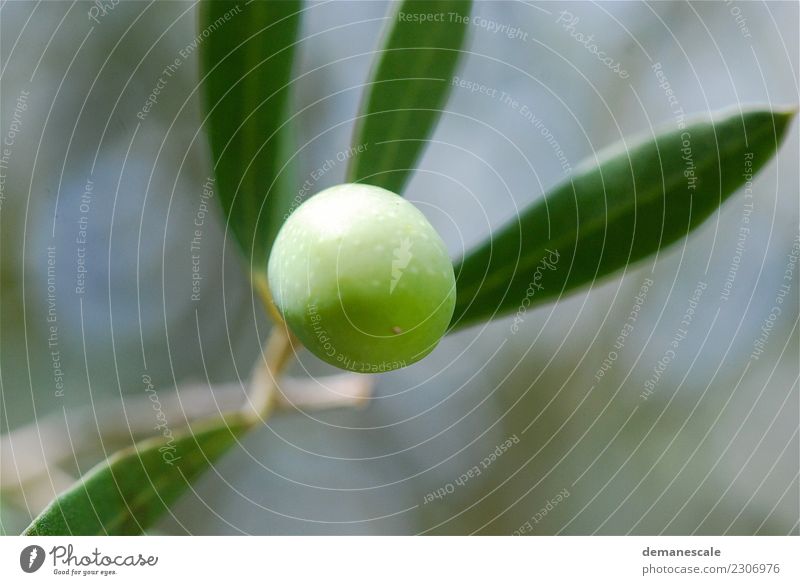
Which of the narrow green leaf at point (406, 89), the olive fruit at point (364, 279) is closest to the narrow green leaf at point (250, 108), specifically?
the narrow green leaf at point (406, 89)

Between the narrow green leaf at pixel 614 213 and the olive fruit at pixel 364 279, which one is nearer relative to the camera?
the olive fruit at pixel 364 279

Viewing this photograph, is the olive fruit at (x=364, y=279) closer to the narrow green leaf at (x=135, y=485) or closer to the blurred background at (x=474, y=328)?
the narrow green leaf at (x=135, y=485)

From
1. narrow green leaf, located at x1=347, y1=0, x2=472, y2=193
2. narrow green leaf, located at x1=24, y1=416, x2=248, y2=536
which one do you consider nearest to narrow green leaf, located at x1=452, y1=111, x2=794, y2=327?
narrow green leaf, located at x1=347, y1=0, x2=472, y2=193

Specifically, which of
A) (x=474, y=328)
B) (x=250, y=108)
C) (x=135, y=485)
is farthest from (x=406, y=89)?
(x=135, y=485)

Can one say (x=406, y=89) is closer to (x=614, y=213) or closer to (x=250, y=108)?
(x=250, y=108)

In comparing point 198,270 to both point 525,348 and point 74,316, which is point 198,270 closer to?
point 74,316
